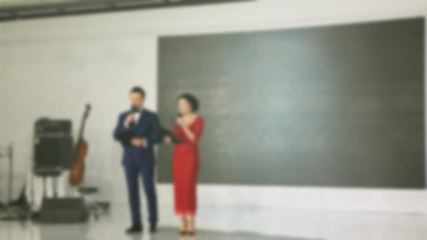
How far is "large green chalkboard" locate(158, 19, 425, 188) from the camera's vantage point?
8461 millimetres

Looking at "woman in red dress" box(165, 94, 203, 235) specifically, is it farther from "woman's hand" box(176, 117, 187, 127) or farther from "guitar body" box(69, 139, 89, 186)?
"guitar body" box(69, 139, 89, 186)

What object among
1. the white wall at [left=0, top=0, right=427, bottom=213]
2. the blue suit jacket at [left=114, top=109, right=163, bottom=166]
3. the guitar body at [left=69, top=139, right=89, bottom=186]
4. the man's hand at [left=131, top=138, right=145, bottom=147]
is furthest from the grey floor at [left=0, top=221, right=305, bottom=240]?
the white wall at [left=0, top=0, right=427, bottom=213]

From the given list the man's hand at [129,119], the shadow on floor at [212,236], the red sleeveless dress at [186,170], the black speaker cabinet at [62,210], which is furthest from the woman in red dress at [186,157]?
the black speaker cabinet at [62,210]

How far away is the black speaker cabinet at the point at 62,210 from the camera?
23.3ft

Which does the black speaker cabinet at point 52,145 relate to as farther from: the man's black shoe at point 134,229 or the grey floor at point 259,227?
the man's black shoe at point 134,229

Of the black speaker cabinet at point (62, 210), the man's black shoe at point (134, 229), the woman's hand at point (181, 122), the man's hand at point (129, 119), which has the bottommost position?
the man's black shoe at point (134, 229)

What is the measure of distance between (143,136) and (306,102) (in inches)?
138

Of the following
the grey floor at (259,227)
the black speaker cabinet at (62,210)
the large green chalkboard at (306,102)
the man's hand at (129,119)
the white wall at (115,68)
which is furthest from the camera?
the white wall at (115,68)

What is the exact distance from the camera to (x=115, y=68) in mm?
9969

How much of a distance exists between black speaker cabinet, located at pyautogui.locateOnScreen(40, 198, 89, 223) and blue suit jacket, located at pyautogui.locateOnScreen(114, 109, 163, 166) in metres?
1.34

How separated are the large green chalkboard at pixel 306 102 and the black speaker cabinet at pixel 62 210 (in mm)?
2540

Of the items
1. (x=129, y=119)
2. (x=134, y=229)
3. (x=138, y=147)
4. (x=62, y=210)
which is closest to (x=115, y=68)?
(x=62, y=210)

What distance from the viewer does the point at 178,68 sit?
9617mm

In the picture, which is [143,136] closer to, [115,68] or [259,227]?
[259,227]
